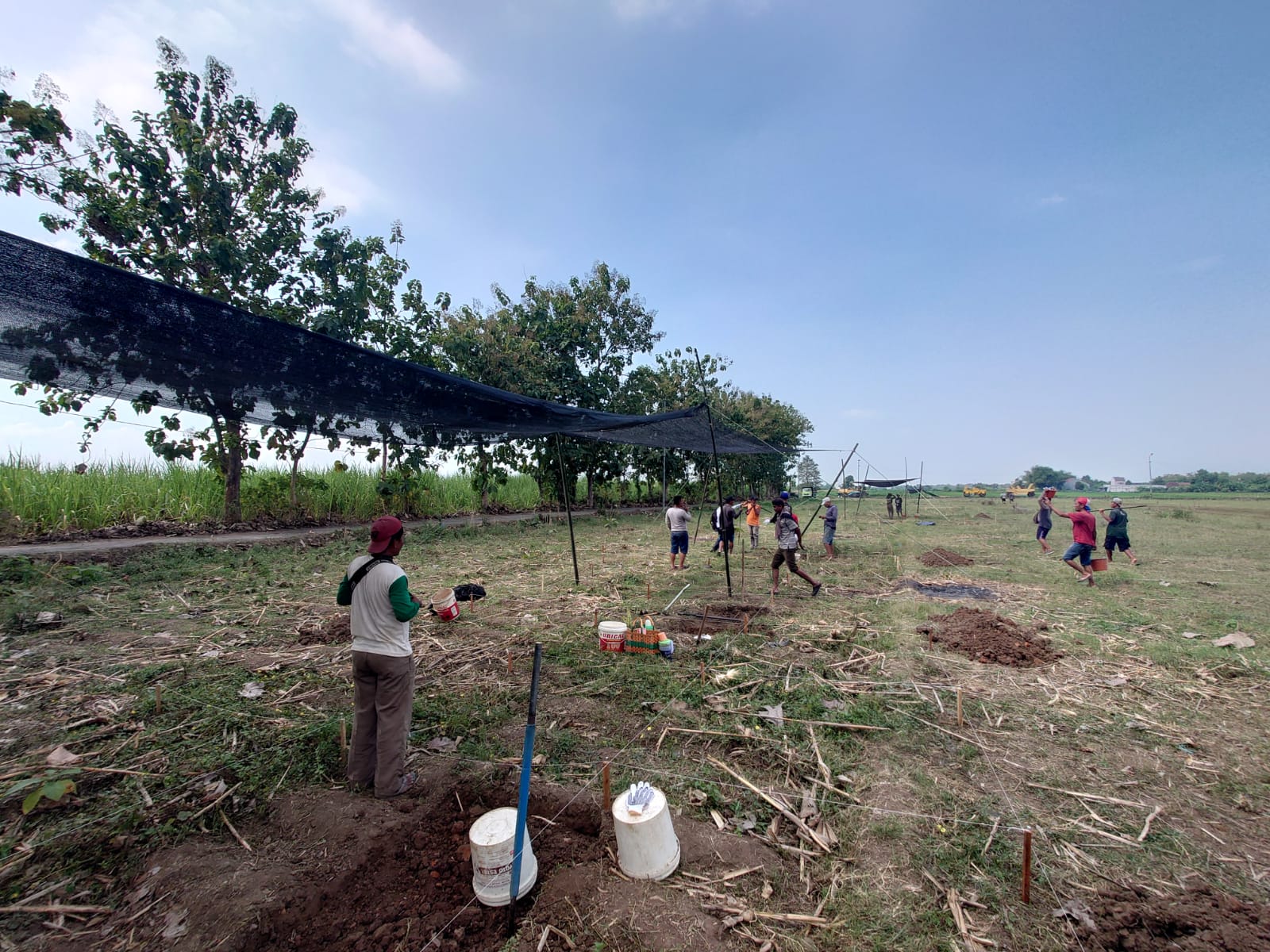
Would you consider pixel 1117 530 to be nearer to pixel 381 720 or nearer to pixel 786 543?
pixel 786 543

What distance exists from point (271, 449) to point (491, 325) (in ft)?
37.7

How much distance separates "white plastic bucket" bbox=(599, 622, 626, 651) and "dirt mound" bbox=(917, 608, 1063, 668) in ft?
11.3

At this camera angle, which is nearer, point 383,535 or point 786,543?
point 383,535

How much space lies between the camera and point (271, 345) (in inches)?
159

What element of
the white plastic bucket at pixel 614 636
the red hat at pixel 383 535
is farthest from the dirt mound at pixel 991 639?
the red hat at pixel 383 535

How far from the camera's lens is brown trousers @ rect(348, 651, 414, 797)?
315cm

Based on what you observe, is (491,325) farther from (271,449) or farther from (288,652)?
(288,652)

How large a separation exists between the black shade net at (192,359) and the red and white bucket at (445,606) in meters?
1.99

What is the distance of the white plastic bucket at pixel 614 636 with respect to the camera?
18.2ft

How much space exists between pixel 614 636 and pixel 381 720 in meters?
2.70

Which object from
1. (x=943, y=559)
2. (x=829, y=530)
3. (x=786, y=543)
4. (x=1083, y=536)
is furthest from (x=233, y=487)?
(x=1083, y=536)

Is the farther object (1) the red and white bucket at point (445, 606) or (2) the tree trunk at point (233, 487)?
(2) the tree trunk at point (233, 487)

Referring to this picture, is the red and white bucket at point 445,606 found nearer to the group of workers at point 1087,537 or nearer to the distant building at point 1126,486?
the group of workers at point 1087,537

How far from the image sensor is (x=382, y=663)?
3.19 metres
